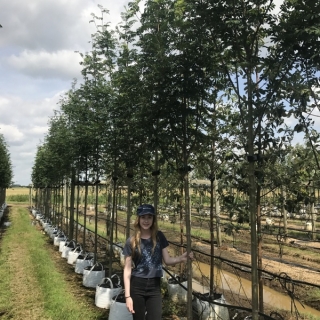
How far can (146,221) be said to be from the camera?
3135 mm

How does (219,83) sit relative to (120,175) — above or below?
above

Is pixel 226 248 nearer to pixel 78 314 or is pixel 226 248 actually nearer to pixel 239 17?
pixel 78 314

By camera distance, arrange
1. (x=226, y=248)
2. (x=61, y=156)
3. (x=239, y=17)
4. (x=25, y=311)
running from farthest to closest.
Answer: (x=226, y=248) → (x=61, y=156) → (x=25, y=311) → (x=239, y=17)

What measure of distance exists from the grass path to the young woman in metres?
2.55

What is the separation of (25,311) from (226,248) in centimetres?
874

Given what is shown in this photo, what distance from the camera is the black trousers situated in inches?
119

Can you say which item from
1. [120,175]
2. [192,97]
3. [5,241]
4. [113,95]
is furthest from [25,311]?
[5,241]

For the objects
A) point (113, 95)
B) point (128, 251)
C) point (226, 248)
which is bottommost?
point (226, 248)

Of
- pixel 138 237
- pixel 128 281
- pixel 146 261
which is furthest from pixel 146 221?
pixel 128 281

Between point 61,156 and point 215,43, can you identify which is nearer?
point 215,43

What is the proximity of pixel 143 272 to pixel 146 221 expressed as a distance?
44 cm

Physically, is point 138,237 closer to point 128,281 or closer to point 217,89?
point 128,281

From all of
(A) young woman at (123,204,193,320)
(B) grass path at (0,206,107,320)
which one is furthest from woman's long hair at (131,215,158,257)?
(B) grass path at (0,206,107,320)

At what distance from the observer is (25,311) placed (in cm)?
559
